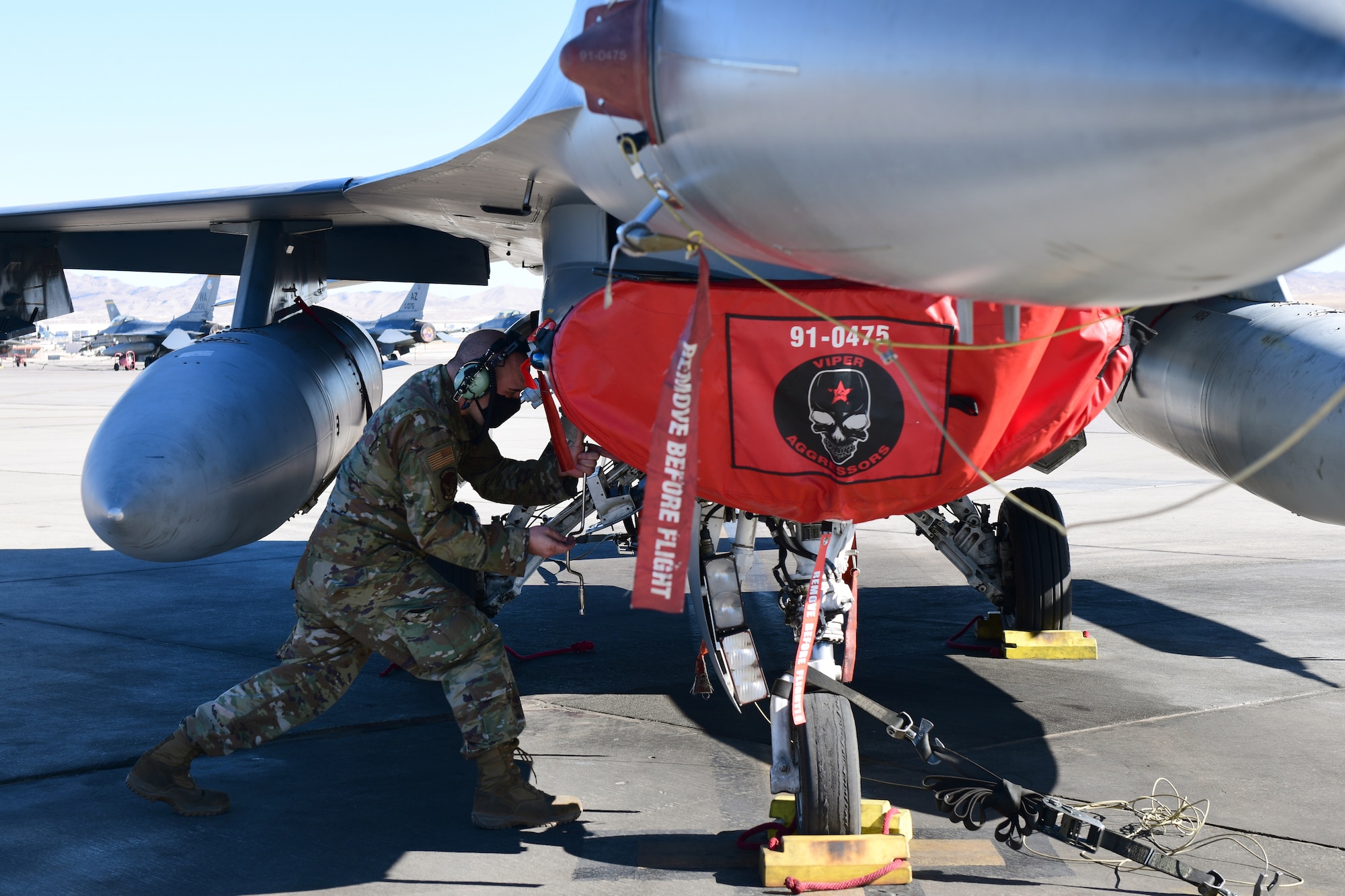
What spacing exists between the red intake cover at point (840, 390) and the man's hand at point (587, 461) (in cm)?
75

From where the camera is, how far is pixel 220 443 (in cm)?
496

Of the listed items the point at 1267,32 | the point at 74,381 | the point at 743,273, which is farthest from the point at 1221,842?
the point at 74,381

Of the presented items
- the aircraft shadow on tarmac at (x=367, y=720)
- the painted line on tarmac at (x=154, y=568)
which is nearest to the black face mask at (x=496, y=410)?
the aircraft shadow on tarmac at (x=367, y=720)

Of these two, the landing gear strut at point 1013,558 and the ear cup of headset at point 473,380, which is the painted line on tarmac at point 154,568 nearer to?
the landing gear strut at point 1013,558

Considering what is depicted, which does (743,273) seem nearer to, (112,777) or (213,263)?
(112,777)

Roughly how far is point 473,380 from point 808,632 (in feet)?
4.89

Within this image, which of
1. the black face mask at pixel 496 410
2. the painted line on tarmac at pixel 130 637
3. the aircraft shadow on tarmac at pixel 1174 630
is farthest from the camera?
the painted line on tarmac at pixel 130 637

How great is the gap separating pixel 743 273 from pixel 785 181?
1.48 m

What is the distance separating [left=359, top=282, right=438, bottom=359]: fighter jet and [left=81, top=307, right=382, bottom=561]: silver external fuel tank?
39.6 meters

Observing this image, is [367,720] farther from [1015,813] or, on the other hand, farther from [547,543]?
[1015,813]

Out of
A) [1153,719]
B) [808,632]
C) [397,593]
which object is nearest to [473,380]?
[397,593]

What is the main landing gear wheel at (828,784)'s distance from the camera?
12.2ft

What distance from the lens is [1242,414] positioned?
4.64m

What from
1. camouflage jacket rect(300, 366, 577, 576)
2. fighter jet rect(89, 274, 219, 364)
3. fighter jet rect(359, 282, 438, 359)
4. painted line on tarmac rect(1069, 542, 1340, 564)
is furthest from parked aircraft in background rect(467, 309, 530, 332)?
fighter jet rect(89, 274, 219, 364)
